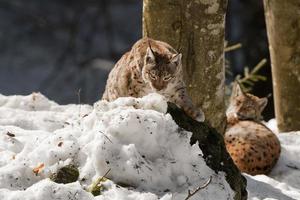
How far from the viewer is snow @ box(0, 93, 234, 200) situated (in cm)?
305

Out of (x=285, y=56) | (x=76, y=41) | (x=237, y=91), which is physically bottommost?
(x=76, y=41)

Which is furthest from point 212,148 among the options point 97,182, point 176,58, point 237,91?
point 237,91

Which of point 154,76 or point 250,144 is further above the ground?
point 154,76

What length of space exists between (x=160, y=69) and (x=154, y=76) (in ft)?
0.20

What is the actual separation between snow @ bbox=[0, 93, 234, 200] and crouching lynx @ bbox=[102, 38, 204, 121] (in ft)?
3.31

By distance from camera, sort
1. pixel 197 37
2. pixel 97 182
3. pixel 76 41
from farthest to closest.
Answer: pixel 76 41, pixel 197 37, pixel 97 182

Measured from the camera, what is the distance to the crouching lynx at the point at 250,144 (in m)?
5.19

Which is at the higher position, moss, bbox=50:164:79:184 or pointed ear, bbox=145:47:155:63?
pointed ear, bbox=145:47:155:63

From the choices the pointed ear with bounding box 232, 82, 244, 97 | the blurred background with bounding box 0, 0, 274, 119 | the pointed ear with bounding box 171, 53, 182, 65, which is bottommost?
the blurred background with bounding box 0, 0, 274, 119

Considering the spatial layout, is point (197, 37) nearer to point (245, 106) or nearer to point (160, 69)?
point (160, 69)

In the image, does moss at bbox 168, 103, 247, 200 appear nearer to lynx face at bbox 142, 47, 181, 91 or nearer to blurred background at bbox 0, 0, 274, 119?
lynx face at bbox 142, 47, 181, 91

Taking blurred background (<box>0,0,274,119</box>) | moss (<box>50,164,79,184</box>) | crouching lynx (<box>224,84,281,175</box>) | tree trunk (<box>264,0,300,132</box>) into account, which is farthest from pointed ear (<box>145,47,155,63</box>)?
blurred background (<box>0,0,274,119</box>)

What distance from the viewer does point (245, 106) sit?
5969mm

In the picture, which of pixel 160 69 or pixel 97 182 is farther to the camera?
pixel 160 69
